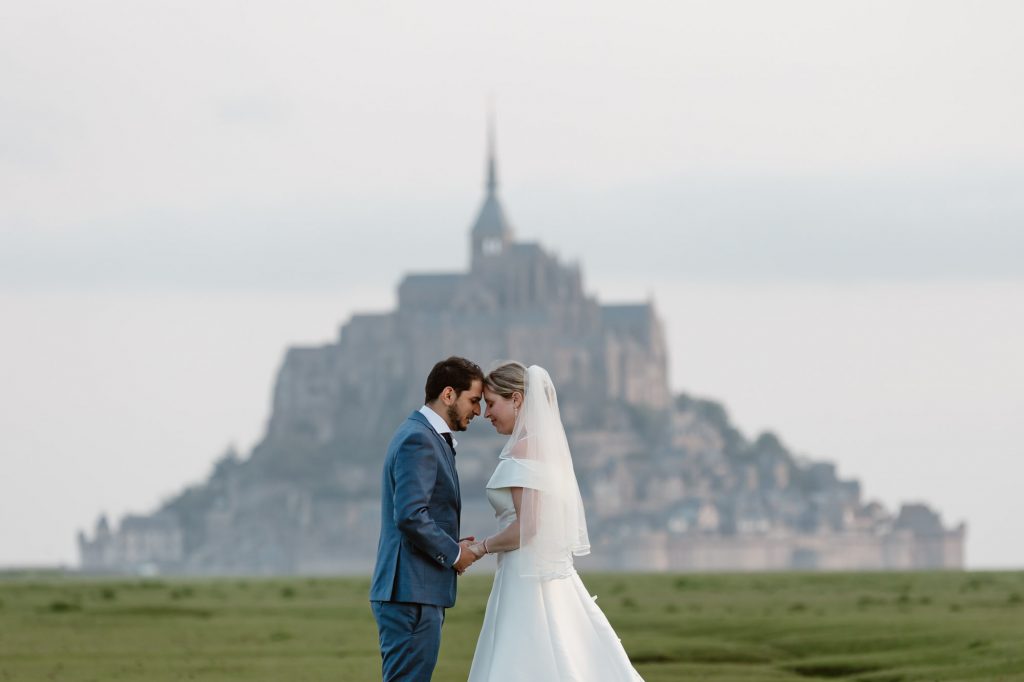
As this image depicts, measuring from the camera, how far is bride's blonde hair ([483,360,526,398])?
9.01 metres

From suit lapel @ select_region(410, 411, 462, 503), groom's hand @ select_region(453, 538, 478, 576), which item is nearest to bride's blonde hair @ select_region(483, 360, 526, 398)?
suit lapel @ select_region(410, 411, 462, 503)

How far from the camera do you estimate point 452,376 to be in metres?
8.67

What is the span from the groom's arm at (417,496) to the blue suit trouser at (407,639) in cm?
26

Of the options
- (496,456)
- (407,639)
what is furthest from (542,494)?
(496,456)

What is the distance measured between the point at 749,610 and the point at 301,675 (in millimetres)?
11914

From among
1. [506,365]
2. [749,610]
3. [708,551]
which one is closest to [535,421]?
[506,365]

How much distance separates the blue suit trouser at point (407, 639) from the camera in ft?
28.1

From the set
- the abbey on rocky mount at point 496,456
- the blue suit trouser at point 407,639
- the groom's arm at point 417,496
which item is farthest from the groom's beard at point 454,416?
the abbey on rocky mount at point 496,456

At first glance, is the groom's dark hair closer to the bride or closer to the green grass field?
the bride

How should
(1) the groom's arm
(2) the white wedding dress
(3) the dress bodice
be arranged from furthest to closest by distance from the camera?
1. (3) the dress bodice
2. (2) the white wedding dress
3. (1) the groom's arm

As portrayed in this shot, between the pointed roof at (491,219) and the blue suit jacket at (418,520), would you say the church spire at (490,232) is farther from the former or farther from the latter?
the blue suit jacket at (418,520)

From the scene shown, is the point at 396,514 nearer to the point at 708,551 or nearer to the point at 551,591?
the point at 551,591

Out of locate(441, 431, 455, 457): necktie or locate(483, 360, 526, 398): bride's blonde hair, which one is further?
locate(483, 360, 526, 398): bride's blonde hair

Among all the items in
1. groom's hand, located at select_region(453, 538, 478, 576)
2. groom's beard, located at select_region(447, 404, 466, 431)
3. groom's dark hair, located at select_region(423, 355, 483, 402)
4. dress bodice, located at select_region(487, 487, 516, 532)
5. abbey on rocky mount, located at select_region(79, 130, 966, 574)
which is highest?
abbey on rocky mount, located at select_region(79, 130, 966, 574)
